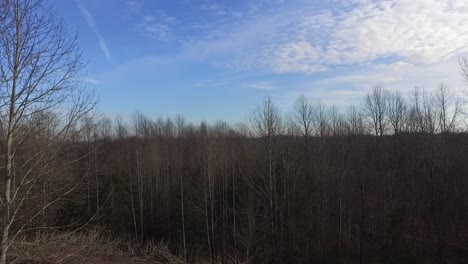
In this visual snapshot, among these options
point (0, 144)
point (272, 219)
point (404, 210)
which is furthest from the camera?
point (404, 210)

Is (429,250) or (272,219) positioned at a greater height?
(272,219)

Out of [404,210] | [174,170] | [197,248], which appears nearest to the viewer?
[197,248]

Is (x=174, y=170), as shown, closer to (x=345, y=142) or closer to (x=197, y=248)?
(x=197, y=248)

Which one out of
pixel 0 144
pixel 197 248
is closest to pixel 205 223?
pixel 197 248

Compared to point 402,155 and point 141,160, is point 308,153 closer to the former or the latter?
point 402,155

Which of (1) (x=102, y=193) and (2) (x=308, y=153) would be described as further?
(1) (x=102, y=193)

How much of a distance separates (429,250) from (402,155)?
38.4ft

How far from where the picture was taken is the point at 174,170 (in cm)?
4681

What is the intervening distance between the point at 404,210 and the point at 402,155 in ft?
24.3

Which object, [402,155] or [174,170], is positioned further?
[174,170]

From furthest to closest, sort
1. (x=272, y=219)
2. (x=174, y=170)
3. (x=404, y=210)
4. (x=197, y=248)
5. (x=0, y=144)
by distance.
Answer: (x=174, y=170) → (x=404, y=210) → (x=197, y=248) → (x=272, y=219) → (x=0, y=144)

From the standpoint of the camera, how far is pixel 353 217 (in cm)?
3834

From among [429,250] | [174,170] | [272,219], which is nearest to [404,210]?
[429,250]

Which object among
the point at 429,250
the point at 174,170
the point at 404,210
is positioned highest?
the point at 174,170
